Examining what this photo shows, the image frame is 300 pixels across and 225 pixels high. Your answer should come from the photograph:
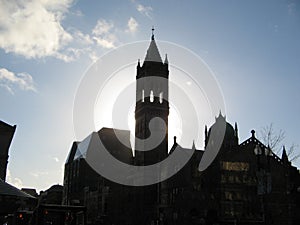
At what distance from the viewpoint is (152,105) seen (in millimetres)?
86938

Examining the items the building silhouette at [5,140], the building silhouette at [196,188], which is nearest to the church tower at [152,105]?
the building silhouette at [196,188]

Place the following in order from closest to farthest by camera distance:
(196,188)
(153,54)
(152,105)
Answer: (196,188) → (152,105) → (153,54)

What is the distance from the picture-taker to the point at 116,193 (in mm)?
88188

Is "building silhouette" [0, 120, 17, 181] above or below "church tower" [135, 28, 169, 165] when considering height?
below

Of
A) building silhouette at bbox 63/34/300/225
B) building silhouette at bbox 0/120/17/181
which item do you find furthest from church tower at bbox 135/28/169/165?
building silhouette at bbox 0/120/17/181

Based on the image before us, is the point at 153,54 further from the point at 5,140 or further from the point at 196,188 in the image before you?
the point at 5,140

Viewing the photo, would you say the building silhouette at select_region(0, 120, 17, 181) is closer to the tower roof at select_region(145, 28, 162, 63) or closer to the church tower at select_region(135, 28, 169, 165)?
the church tower at select_region(135, 28, 169, 165)

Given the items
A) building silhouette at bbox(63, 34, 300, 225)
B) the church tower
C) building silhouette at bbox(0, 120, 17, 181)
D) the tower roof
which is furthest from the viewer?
the tower roof

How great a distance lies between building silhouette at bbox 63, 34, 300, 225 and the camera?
178 feet

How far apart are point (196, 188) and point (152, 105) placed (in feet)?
102

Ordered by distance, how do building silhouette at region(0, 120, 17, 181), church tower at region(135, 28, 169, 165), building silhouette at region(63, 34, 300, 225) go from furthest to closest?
church tower at region(135, 28, 169, 165), building silhouette at region(0, 120, 17, 181), building silhouette at region(63, 34, 300, 225)

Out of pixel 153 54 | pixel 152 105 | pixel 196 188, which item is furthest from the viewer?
pixel 153 54

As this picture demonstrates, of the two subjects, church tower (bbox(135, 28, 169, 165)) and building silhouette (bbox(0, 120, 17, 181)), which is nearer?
building silhouette (bbox(0, 120, 17, 181))

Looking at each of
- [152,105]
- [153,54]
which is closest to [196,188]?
[152,105]
